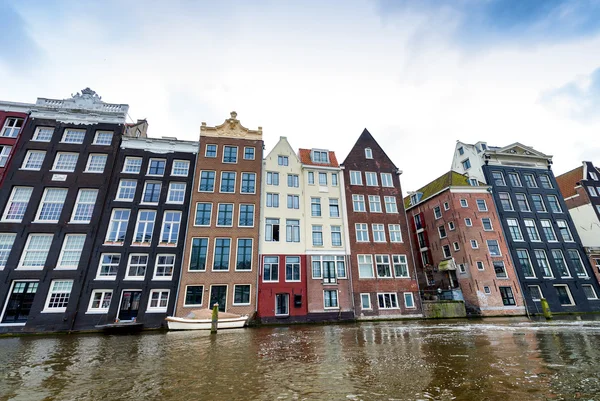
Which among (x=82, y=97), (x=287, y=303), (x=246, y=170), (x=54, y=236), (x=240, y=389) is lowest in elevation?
(x=240, y=389)

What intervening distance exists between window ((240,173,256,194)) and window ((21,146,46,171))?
1908cm

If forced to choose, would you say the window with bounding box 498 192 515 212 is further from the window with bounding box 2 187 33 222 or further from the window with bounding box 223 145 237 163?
the window with bounding box 2 187 33 222

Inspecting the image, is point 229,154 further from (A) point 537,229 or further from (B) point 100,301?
(A) point 537,229

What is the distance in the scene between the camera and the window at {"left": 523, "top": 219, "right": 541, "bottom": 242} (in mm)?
33522

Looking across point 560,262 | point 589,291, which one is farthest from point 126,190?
point 589,291

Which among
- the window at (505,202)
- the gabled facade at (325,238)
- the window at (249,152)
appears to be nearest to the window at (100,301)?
the gabled facade at (325,238)

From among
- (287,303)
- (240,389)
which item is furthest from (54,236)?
(240,389)

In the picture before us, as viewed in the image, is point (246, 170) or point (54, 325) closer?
point (54, 325)

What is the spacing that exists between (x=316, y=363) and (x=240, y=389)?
133 inches

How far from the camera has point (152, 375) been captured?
8.09 meters

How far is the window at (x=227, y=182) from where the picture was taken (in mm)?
28594

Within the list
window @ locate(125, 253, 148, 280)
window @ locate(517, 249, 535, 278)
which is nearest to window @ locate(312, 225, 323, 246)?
window @ locate(125, 253, 148, 280)

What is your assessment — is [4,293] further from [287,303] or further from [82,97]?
[287,303]

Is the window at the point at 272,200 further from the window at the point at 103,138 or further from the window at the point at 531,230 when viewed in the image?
the window at the point at 531,230
